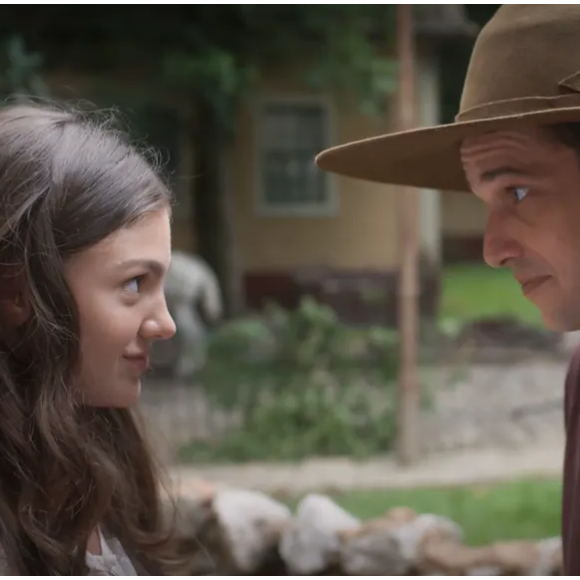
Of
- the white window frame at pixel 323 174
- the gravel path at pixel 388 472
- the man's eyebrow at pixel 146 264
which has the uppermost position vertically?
the white window frame at pixel 323 174

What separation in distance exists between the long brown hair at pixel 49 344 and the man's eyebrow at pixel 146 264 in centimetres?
4

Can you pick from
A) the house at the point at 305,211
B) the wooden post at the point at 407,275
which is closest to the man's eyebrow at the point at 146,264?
the wooden post at the point at 407,275

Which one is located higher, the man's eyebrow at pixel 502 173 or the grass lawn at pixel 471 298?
the man's eyebrow at pixel 502 173

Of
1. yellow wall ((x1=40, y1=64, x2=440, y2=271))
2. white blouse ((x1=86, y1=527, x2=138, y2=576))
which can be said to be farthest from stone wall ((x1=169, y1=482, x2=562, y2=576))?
yellow wall ((x1=40, y1=64, x2=440, y2=271))

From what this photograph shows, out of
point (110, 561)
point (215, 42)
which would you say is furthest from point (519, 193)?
point (215, 42)

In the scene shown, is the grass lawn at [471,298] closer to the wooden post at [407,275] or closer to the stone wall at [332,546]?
the wooden post at [407,275]

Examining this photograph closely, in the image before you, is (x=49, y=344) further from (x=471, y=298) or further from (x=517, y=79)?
(x=471, y=298)

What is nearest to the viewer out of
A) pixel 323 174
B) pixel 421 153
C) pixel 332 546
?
pixel 421 153

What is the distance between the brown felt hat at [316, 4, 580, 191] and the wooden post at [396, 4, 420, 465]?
2837 mm

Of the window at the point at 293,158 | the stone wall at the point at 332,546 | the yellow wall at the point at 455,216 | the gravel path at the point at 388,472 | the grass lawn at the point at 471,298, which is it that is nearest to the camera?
the stone wall at the point at 332,546

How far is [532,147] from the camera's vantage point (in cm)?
106

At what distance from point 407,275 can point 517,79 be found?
304 centimetres

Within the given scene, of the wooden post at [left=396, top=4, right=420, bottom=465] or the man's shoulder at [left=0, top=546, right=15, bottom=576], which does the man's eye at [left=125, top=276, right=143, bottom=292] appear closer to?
the man's shoulder at [left=0, top=546, right=15, bottom=576]

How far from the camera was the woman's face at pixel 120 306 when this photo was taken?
3.21ft
